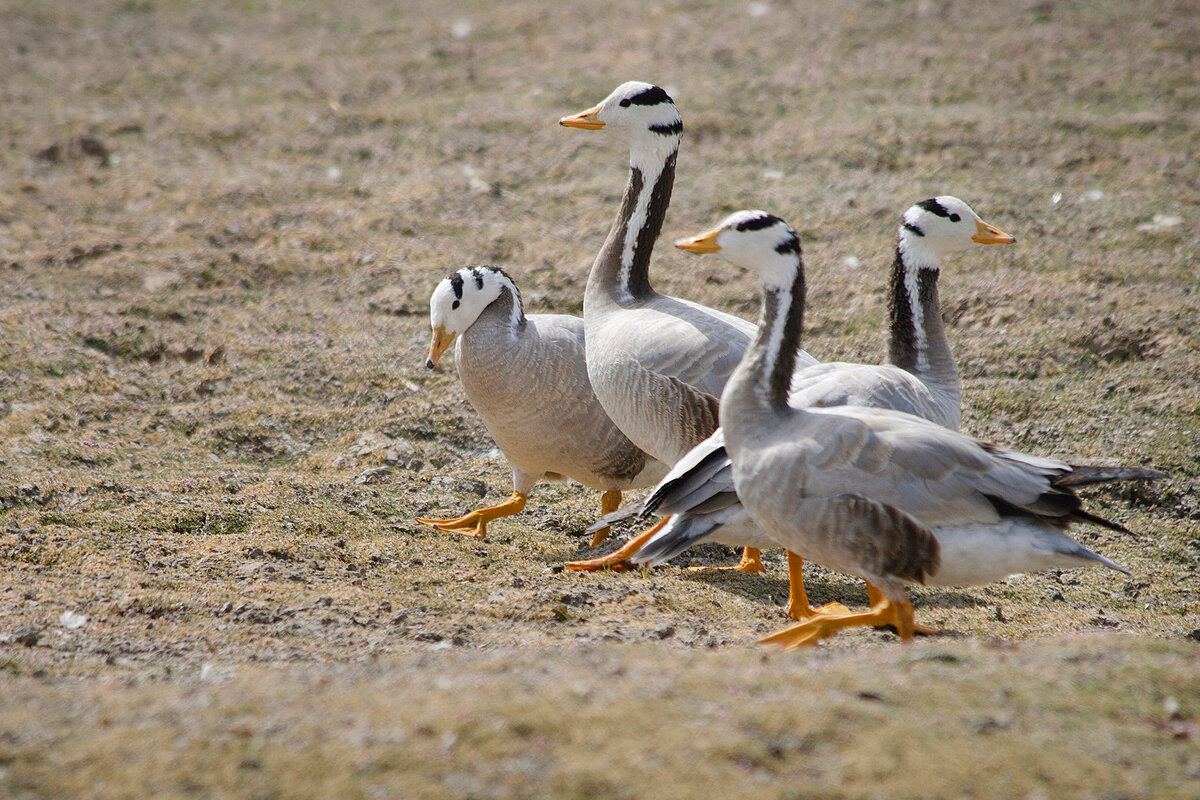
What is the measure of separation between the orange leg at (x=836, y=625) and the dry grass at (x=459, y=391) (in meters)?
0.19

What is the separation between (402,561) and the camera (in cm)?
610

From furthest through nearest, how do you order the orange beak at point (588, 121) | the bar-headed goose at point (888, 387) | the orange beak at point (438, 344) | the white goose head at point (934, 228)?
the orange beak at point (588, 121)
the orange beak at point (438, 344)
the white goose head at point (934, 228)
the bar-headed goose at point (888, 387)

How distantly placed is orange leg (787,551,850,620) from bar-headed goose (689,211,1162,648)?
0.60 meters

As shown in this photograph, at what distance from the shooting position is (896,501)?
4.90 meters

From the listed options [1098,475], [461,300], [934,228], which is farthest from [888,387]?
[461,300]

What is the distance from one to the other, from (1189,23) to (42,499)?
13.5 metres

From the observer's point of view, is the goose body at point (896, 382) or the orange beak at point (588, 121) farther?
the orange beak at point (588, 121)

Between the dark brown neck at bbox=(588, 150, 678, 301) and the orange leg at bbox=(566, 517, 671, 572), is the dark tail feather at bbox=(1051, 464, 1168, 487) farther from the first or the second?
the dark brown neck at bbox=(588, 150, 678, 301)

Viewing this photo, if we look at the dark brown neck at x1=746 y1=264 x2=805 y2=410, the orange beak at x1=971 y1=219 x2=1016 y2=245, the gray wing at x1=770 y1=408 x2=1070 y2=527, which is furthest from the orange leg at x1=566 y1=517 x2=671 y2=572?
the orange beak at x1=971 y1=219 x2=1016 y2=245

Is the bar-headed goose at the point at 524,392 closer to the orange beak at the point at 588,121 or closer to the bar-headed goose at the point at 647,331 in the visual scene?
the bar-headed goose at the point at 647,331

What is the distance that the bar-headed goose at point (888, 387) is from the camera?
18.3ft

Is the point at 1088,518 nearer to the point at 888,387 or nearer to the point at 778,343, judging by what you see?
the point at 888,387

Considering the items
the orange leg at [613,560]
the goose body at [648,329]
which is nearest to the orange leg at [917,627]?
the orange leg at [613,560]

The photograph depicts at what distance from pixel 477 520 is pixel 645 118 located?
2.67 metres
